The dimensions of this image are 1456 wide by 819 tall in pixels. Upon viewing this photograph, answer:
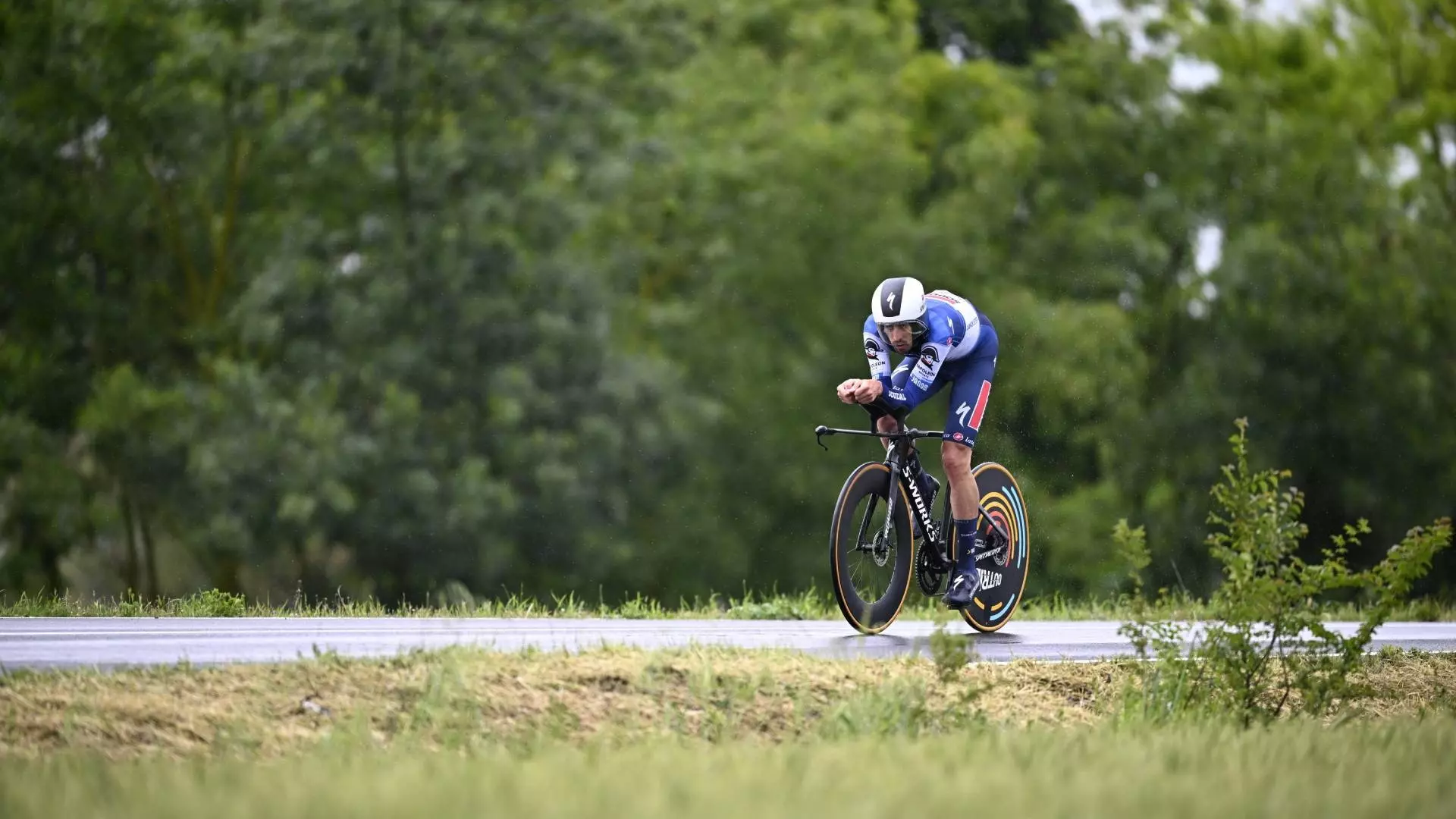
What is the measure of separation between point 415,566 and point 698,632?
13882 millimetres

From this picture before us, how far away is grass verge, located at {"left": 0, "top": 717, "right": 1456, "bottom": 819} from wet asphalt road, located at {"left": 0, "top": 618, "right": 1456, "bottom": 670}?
1521 mm

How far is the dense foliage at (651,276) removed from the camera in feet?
78.3

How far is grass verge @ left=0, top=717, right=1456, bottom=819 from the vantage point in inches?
201

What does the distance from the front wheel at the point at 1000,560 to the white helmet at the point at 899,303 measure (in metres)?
1.23

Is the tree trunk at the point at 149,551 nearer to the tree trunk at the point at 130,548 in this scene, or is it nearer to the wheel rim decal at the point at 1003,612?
the tree trunk at the point at 130,548

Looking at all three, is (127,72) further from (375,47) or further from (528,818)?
(528,818)

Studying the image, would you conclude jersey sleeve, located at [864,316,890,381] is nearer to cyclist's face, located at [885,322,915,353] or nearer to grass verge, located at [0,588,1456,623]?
cyclist's face, located at [885,322,915,353]

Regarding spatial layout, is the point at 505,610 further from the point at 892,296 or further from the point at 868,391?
the point at 892,296

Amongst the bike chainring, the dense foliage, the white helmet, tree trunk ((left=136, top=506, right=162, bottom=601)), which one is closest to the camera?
the white helmet

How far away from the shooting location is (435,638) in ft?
29.0

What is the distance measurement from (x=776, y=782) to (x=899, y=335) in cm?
434

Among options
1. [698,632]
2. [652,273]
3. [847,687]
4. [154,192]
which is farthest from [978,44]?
[847,687]

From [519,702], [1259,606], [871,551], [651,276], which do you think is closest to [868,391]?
[871,551]

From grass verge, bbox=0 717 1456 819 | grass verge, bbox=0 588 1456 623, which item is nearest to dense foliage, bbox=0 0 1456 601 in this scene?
A: grass verge, bbox=0 588 1456 623
